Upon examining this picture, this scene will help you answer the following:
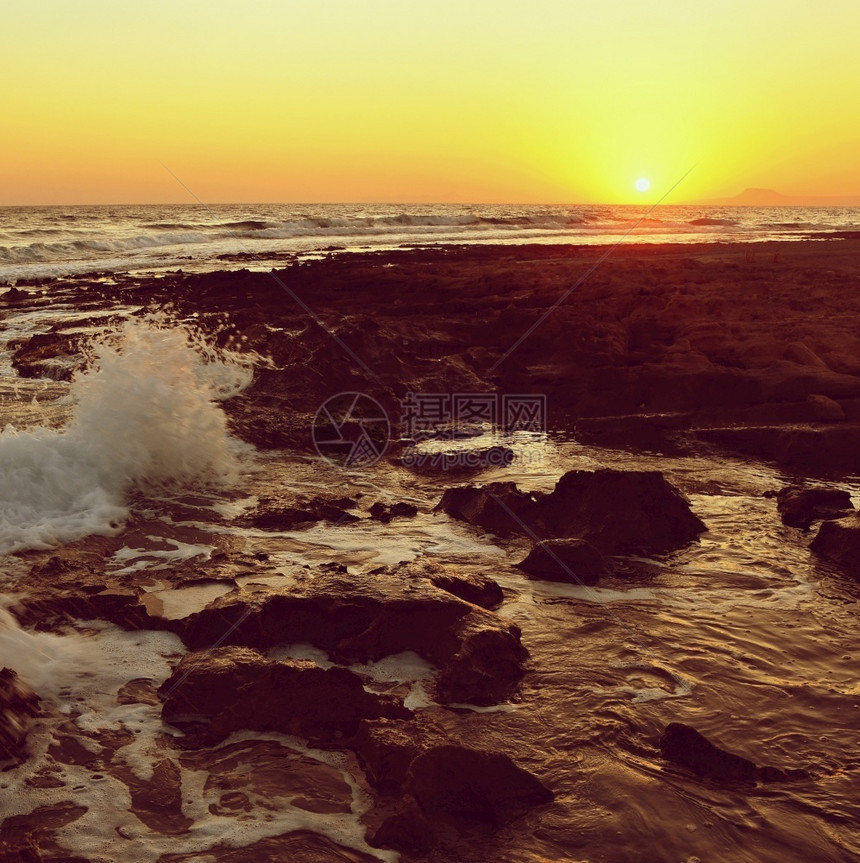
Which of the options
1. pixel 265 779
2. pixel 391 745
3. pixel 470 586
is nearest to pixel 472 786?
pixel 391 745

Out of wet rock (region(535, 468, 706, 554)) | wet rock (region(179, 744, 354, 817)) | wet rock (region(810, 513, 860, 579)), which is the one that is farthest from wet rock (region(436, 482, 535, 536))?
wet rock (region(179, 744, 354, 817))

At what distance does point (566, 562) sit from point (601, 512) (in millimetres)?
751

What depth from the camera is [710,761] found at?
3.39 m

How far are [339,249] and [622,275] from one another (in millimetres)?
19086

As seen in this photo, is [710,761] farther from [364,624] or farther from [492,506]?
[492,506]

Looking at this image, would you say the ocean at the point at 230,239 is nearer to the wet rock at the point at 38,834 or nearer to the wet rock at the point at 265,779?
the wet rock at the point at 265,779

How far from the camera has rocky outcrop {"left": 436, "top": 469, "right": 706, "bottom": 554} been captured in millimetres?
5688

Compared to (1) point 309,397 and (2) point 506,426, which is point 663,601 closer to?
(2) point 506,426

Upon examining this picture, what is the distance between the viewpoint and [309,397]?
964 centimetres

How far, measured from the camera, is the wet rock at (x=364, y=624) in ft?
13.8

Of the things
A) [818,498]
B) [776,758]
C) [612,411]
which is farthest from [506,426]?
[776,758]

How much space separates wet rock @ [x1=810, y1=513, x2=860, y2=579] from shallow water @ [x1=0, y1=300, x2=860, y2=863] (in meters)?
0.10

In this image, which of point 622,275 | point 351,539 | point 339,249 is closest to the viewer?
point 351,539

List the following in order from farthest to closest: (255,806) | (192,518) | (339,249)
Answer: (339,249) → (192,518) → (255,806)
